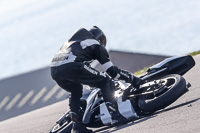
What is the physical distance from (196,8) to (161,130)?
72684 mm

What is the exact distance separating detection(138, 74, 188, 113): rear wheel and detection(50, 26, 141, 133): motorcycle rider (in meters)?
0.24

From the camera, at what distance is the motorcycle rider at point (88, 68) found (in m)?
8.26

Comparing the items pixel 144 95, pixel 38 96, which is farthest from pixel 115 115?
pixel 38 96

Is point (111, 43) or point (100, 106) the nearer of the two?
point (100, 106)

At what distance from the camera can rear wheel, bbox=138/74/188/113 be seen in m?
8.02

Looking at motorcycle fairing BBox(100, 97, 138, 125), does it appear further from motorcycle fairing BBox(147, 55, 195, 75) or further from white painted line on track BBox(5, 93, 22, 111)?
white painted line on track BBox(5, 93, 22, 111)

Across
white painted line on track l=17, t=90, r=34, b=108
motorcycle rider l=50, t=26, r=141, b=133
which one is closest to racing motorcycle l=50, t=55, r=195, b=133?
motorcycle rider l=50, t=26, r=141, b=133

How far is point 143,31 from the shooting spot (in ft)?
240

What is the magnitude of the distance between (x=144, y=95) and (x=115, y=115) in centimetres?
50

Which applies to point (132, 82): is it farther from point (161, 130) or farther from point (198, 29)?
point (198, 29)

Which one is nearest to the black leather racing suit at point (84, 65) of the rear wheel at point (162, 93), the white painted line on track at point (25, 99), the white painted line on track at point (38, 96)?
the rear wheel at point (162, 93)

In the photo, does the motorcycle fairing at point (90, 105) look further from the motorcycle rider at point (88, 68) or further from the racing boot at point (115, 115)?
the racing boot at point (115, 115)

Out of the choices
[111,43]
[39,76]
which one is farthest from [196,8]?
[39,76]

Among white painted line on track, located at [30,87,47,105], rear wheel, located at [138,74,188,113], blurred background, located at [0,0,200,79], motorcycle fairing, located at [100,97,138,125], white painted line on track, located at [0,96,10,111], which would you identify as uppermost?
rear wheel, located at [138,74,188,113]
